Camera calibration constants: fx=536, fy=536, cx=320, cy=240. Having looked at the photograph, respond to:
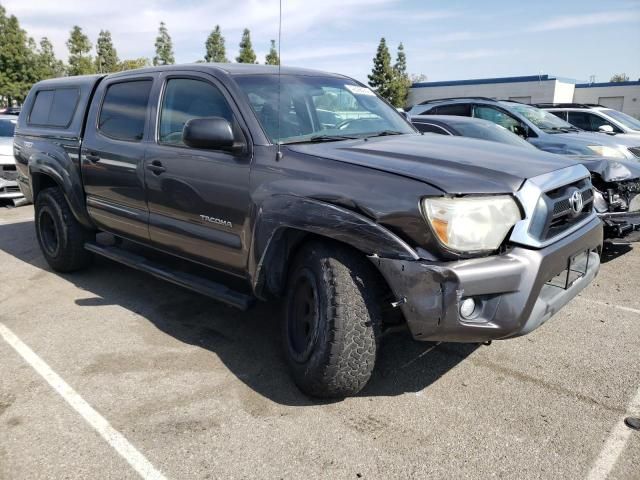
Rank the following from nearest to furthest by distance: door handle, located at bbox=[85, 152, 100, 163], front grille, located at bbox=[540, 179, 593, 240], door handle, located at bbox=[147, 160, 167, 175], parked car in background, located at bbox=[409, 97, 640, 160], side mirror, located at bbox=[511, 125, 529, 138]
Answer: front grille, located at bbox=[540, 179, 593, 240] → door handle, located at bbox=[147, 160, 167, 175] → door handle, located at bbox=[85, 152, 100, 163] → parked car in background, located at bbox=[409, 97, 640, 160] → side mirror, located at bbox=[511, 125, 529, 138]

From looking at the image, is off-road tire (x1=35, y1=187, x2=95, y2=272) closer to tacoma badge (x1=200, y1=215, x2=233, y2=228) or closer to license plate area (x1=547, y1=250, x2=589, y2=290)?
tacoma badge (x1=200, y1=215, x2=233, y2=228)

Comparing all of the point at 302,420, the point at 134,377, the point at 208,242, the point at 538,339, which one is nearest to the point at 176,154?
the point at 208,242

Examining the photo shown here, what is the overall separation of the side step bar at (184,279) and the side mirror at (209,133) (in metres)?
0.94

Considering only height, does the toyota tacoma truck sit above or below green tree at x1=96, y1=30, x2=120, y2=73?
below

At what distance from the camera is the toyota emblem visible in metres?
2.94

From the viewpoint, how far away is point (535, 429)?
8.72 feet

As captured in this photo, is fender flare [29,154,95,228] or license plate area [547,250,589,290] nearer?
license plate area [547,250,589,290]

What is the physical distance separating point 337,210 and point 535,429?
1466 mm

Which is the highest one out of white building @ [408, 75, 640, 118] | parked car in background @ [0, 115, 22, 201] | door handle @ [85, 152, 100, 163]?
white building @ [408, 75, 640, 118]

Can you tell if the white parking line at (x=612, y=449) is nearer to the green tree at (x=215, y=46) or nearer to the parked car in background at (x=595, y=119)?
the parked car in background at (x=595, y=119)

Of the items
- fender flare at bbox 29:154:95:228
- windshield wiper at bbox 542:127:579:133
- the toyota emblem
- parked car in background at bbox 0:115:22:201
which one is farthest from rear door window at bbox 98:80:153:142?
windshield wiper at bbox 542:127:579:133

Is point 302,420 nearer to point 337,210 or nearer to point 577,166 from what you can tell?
point 337,210

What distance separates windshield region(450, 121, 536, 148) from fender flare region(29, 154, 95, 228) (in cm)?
456

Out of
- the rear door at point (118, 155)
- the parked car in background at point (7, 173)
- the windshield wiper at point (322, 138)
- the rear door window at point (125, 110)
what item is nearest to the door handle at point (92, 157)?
the rear door at point (118, 155)
